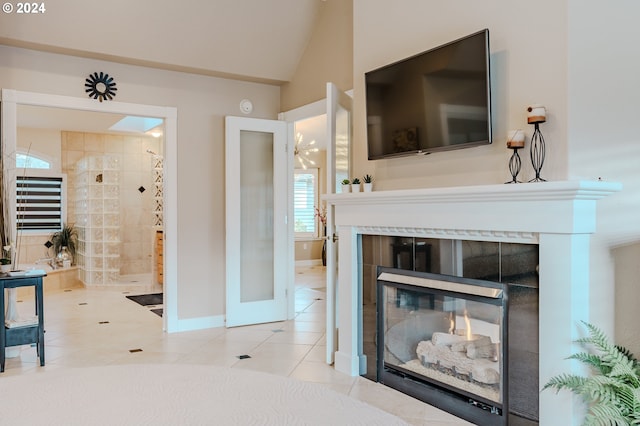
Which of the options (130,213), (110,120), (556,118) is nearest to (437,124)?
(556,118)

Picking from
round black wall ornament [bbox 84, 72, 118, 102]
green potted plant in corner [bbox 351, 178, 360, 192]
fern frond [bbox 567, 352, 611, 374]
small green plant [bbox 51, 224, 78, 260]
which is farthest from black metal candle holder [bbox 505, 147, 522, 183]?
small green plant [bbox 51, 224, 78, 260]

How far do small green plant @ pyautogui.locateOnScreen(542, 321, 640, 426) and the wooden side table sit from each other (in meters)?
3.62

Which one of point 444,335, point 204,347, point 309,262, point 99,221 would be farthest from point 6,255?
point 309,262

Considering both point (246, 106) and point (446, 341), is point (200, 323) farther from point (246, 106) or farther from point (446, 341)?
point (446, 341)

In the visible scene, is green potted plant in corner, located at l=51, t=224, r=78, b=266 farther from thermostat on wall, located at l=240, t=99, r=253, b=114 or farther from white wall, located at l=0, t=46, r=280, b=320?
thermostat on wall, located at l=240, t=99, r=253, b=114

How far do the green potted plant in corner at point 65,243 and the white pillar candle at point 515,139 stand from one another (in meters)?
7.54

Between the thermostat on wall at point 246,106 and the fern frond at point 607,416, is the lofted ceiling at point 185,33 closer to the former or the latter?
the thermostat on wall at point 246,106

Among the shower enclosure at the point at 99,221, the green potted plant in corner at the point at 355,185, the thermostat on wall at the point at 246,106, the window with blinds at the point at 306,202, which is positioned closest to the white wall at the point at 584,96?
the green potted plant in corner at the point at 355,185

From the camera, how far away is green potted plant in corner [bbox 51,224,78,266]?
7.82m

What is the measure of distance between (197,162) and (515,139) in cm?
331

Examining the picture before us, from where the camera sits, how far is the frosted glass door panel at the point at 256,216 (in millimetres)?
4973

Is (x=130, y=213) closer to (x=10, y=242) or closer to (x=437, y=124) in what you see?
(x=10, y=242)

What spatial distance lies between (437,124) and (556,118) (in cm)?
68

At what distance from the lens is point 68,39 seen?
3900mm
